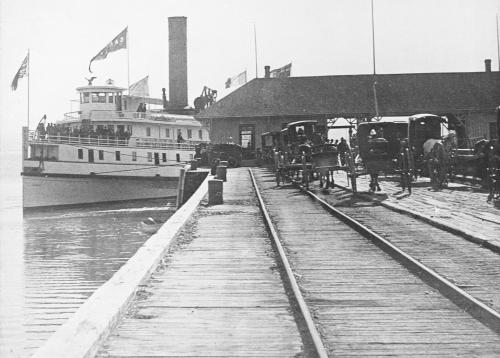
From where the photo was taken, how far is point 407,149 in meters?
16.3

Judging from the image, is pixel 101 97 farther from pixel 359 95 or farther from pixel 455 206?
pixel 455 206

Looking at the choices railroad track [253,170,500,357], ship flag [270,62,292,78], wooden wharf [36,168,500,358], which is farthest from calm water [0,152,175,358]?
ship flag [270,62,292,78]

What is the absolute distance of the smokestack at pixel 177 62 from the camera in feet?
188

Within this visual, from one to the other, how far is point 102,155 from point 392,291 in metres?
35.7

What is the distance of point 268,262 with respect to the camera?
8000 mm

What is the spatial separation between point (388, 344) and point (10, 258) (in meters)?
16.5

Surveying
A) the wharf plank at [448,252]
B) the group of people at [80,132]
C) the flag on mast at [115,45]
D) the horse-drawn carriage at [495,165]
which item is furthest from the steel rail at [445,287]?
the flag on mast at [115,45]

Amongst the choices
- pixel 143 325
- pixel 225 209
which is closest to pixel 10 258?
pixel 225 209

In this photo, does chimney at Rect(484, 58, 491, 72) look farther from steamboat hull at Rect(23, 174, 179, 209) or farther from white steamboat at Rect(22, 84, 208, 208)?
steamboat hull at Rect(23, 174, 179, 209)

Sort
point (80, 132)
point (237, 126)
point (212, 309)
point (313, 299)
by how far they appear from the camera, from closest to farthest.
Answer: point (212, 309) → point (313, 299) → point (237, 126) → point (80, 132)

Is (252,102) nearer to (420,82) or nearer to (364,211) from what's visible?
(420,82)

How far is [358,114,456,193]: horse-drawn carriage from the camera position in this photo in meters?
16.4

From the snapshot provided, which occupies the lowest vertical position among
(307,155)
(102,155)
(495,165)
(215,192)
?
(215,192)

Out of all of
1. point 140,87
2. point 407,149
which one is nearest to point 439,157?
point 407,149
